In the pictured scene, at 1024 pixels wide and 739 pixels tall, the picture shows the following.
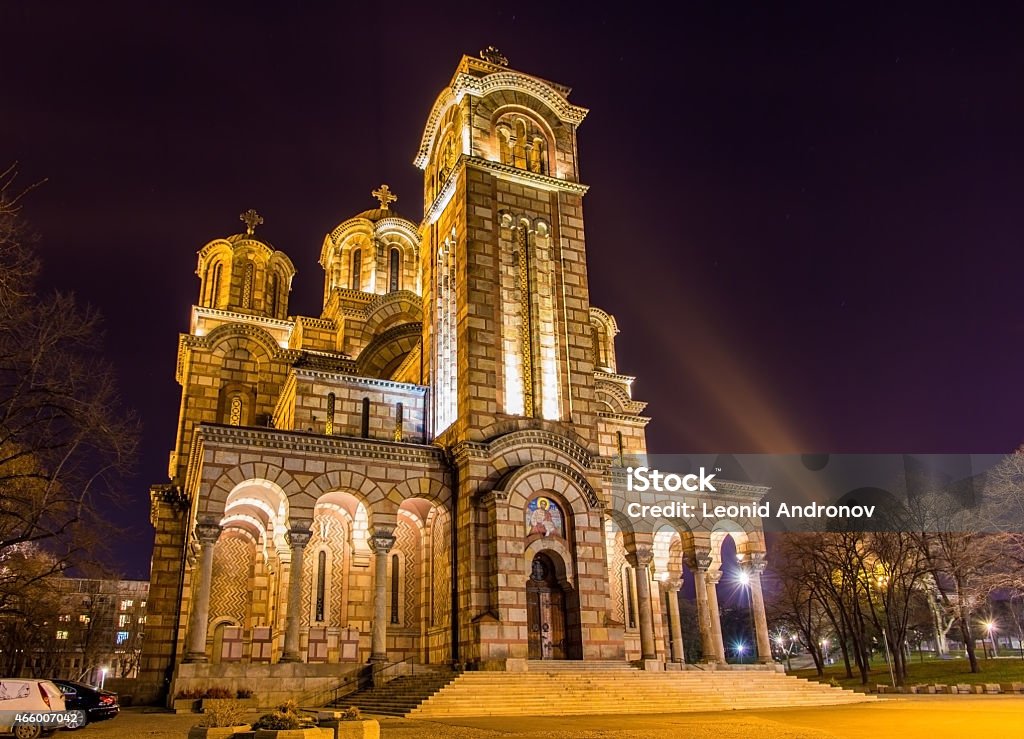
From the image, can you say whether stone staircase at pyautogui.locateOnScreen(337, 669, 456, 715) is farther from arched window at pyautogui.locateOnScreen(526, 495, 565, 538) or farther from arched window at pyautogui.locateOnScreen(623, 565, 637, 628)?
arched window at pyautogui.locateOnScreen(623, 565, 637, 628)

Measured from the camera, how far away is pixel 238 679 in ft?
60.8

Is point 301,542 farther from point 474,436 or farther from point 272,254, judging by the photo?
point 272,254

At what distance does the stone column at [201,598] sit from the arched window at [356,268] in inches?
730

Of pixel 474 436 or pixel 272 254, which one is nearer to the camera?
pixel 474 436

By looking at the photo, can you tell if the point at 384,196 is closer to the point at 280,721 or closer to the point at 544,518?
the point at 544,518

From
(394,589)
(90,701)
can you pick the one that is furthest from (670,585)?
(90,701)

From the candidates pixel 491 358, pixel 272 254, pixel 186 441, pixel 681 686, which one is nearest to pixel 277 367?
pixel 186 441

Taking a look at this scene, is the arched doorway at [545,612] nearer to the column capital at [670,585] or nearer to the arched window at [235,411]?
the column capital at [670,585]

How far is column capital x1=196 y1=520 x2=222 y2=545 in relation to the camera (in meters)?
19.6

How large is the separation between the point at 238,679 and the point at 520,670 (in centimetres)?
667

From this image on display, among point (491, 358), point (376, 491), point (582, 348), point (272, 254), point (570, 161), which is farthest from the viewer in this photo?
point (272, 254)

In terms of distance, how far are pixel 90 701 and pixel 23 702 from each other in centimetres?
452

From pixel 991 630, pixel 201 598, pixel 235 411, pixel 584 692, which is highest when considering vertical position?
pixel 235 411

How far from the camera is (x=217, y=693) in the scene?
18141 mm
